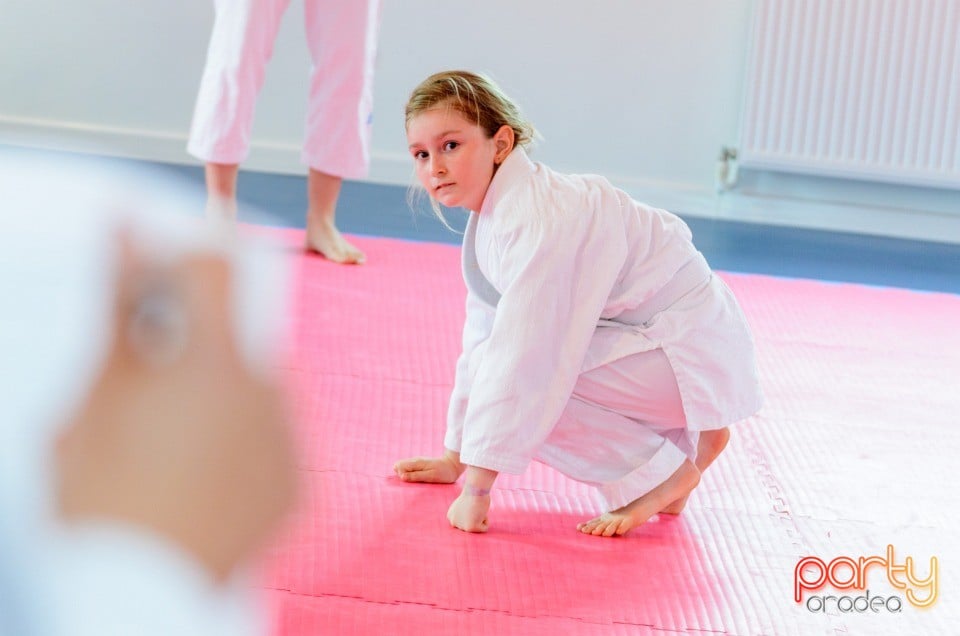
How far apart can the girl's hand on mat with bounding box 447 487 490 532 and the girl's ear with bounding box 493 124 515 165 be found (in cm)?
41

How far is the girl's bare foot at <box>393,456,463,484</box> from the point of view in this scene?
5.05 feet

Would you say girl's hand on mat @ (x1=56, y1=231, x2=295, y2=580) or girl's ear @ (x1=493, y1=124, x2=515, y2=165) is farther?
girl's ear @ (x1=493, y1=124, x2=515, y2=165)

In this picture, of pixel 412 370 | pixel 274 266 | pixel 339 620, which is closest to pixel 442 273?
pixel 412 370

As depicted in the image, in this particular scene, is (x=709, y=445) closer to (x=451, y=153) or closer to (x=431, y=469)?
(x=431, y=469)

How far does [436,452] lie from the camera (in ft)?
5.47

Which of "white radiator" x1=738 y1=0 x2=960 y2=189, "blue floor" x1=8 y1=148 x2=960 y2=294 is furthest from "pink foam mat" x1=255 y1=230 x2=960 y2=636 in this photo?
"white radiator" x1=738 y1=0 x2=960 y2=189

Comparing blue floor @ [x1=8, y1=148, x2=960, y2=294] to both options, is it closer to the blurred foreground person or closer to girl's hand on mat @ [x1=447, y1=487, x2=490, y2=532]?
girl's hand on mat @ [x1=447, y1=487, x2=490, y2=532]

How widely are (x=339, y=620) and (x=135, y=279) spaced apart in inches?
30.9

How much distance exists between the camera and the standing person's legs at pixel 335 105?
8.54 feet

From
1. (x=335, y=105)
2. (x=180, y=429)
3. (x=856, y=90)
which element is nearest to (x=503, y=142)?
(x=180, y=429)

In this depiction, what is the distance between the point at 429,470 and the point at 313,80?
1352 mm

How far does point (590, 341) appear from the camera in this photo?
1466 mm

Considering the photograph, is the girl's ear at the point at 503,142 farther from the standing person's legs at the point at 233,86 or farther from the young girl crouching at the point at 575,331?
the standing person's legs at the point at 233,86

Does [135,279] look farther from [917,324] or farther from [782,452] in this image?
[917,324]
